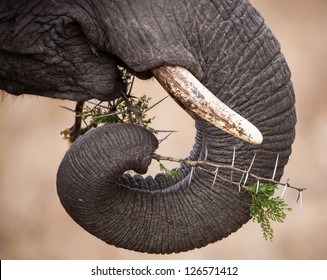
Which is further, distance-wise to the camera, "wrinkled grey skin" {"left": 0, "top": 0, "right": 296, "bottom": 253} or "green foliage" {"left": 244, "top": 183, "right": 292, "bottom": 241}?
"green foliage" {"left": 244, "top": 183, "right": 292, "bottom": 241}

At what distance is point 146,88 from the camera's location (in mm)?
6867

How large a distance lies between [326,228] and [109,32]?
3750 mm

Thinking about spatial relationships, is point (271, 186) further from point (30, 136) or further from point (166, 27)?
point (30, 136)

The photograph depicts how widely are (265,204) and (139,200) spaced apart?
325 mm

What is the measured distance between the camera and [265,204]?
3.66 metres

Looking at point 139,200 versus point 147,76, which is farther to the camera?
point 139,200

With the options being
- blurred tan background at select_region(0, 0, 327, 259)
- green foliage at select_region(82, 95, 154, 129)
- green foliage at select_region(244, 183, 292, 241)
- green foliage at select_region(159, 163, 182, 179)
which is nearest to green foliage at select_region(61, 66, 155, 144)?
green foliage at select_region(82, 95, 154, 129)

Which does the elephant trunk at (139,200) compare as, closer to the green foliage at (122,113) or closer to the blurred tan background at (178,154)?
the green foliage at (122,113)

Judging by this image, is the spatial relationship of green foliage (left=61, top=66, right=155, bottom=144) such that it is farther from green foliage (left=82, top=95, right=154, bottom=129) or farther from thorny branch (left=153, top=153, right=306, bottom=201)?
thorny branch (left=153, top=153, right=306, bottom=201)

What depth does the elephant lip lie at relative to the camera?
344 centimetres

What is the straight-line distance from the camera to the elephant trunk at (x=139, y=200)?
360 cm

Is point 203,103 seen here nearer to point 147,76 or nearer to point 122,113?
point 147,76

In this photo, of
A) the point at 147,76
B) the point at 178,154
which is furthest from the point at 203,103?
the point at 178,154

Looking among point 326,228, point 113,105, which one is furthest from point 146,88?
point 113,105
